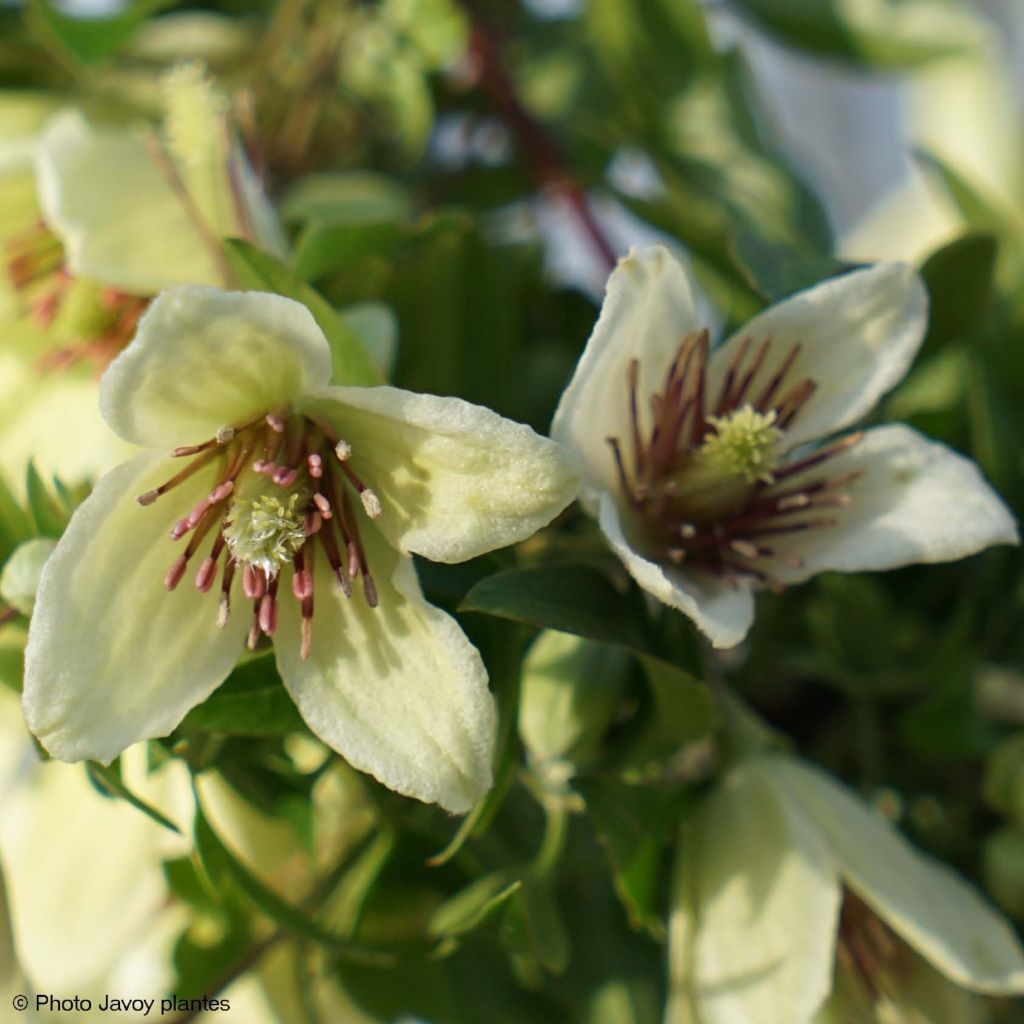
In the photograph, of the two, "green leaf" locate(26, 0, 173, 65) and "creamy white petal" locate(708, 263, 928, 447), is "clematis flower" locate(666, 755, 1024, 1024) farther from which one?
"green leaf" locate(26, 0, 173, 65)

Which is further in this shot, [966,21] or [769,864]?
[966,21]

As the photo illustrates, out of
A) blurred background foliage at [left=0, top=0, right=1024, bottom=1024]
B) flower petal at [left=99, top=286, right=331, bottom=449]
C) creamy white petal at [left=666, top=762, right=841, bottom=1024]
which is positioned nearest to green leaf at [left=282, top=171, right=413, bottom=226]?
blurred background foliage at [left=0, top=0, right=1024, bottom=1024]

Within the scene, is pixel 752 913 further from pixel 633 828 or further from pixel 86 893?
pixel 86 893

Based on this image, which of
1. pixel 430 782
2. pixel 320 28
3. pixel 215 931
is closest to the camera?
pixel 430 782

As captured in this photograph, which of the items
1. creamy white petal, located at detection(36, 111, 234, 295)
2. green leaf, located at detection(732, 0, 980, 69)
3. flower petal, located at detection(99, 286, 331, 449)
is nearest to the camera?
flower petal, located at detection(99, 286, 331, 449)

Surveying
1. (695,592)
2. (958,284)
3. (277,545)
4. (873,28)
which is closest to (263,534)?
(277,545)

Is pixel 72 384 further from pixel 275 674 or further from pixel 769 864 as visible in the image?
pixel 769 864

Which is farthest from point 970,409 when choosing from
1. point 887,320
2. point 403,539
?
point 403,539
